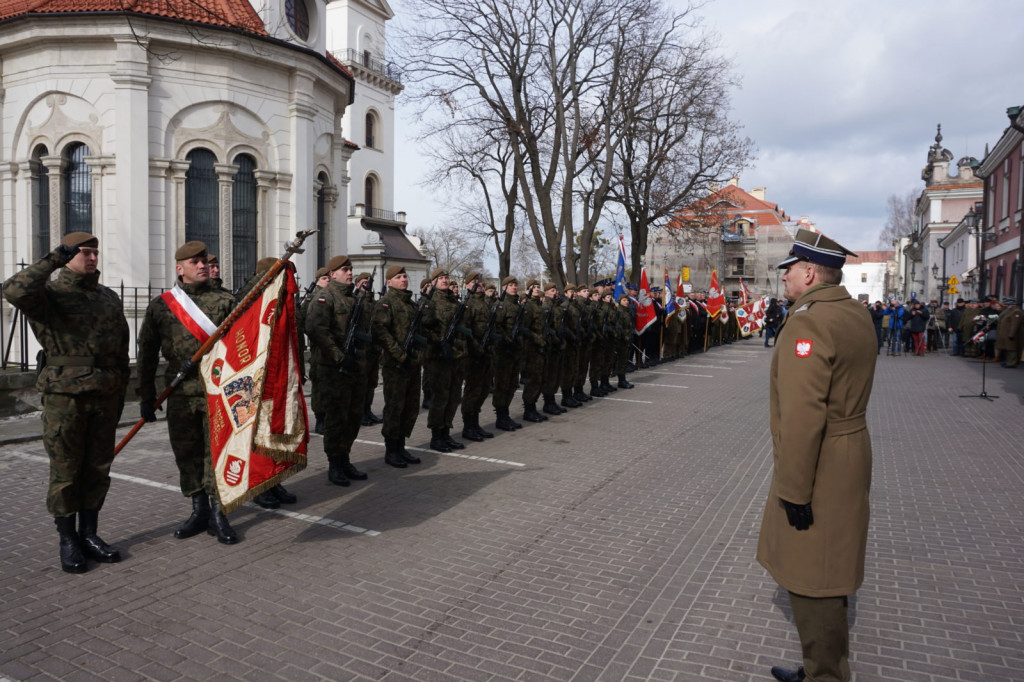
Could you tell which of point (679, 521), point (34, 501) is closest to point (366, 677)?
point (679, 521)

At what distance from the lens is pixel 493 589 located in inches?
184

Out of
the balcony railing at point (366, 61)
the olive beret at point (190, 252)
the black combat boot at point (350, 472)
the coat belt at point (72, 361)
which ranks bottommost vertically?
the black combat boot at point (350, 472)

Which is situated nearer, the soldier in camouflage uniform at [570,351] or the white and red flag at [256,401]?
the white and red flag at [256,401]

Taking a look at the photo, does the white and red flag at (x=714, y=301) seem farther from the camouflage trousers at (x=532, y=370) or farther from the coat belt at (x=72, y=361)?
the coat belt at (x=72, y=361)

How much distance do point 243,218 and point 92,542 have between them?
1350 cm

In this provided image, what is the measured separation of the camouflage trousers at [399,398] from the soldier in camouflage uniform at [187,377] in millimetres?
2466

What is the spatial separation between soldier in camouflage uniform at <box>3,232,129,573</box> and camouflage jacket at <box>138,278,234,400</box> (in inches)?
15.0

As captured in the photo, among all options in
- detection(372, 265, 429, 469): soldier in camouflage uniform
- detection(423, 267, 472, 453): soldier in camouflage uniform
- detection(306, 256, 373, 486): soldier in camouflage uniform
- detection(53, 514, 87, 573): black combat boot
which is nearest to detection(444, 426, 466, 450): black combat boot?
detection(423, 267, 472, 453): soldier in camouflage uniform

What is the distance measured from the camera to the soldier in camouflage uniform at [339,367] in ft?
23.6

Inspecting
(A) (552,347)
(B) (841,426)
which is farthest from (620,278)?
(B) (841,426)

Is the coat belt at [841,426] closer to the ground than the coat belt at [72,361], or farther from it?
closer to the ground

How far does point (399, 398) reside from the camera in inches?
312

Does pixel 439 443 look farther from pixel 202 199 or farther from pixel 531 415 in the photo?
pixel 202 199

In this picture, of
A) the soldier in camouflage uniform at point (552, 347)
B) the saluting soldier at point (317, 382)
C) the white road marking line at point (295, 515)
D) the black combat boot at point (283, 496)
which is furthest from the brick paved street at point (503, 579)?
the soldier in camouflage uniform at point (552, 347)
